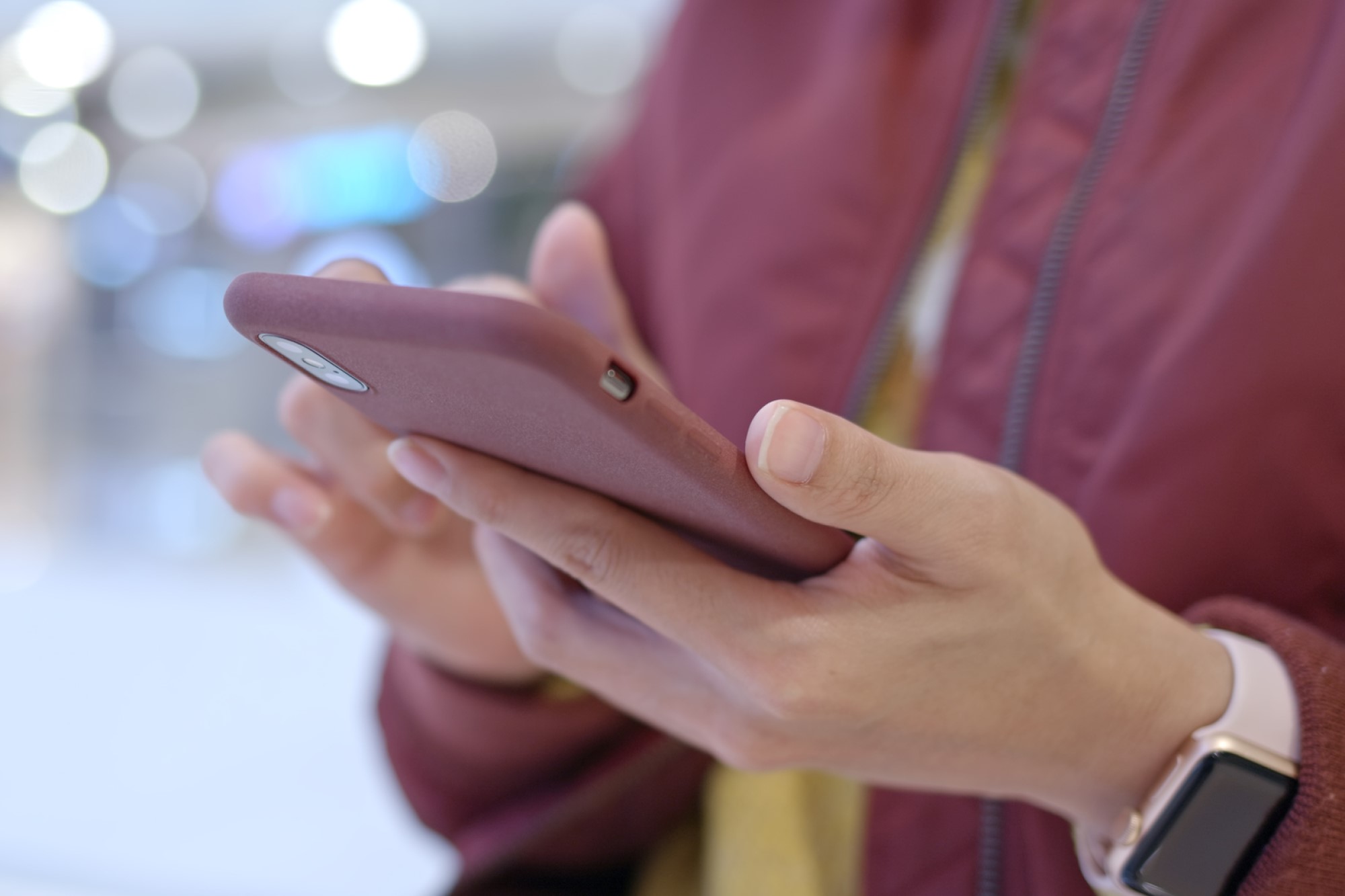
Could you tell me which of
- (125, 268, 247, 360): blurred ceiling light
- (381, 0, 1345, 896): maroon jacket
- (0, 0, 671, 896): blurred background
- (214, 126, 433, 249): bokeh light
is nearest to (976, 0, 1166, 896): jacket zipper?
(381, 0, 1345, 896): maroon jacket

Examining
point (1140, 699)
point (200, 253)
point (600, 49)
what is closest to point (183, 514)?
point (200, 253)

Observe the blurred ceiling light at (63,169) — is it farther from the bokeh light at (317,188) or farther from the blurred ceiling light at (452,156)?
the blurred ceiling light at (452,156)

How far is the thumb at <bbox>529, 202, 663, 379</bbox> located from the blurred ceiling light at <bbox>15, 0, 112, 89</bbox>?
2.00 meters

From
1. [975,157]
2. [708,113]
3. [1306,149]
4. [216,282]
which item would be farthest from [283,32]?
[1306,149]

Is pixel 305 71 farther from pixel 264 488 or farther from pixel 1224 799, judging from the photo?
pixel 1224 799

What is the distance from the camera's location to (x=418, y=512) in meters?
0.44

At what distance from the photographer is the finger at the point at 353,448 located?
1.33 ft

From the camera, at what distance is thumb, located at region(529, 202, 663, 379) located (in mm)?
435

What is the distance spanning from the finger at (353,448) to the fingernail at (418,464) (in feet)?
0.36

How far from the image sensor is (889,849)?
1.49 ft

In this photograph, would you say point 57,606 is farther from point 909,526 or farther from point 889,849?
point 909,526

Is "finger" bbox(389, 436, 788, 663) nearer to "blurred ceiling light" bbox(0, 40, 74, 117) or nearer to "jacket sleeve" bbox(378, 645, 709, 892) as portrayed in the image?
"jacket sleeve" bbox(378, 645, 709, 892)

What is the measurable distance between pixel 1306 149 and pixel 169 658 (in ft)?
4.64

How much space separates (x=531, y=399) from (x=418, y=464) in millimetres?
97
